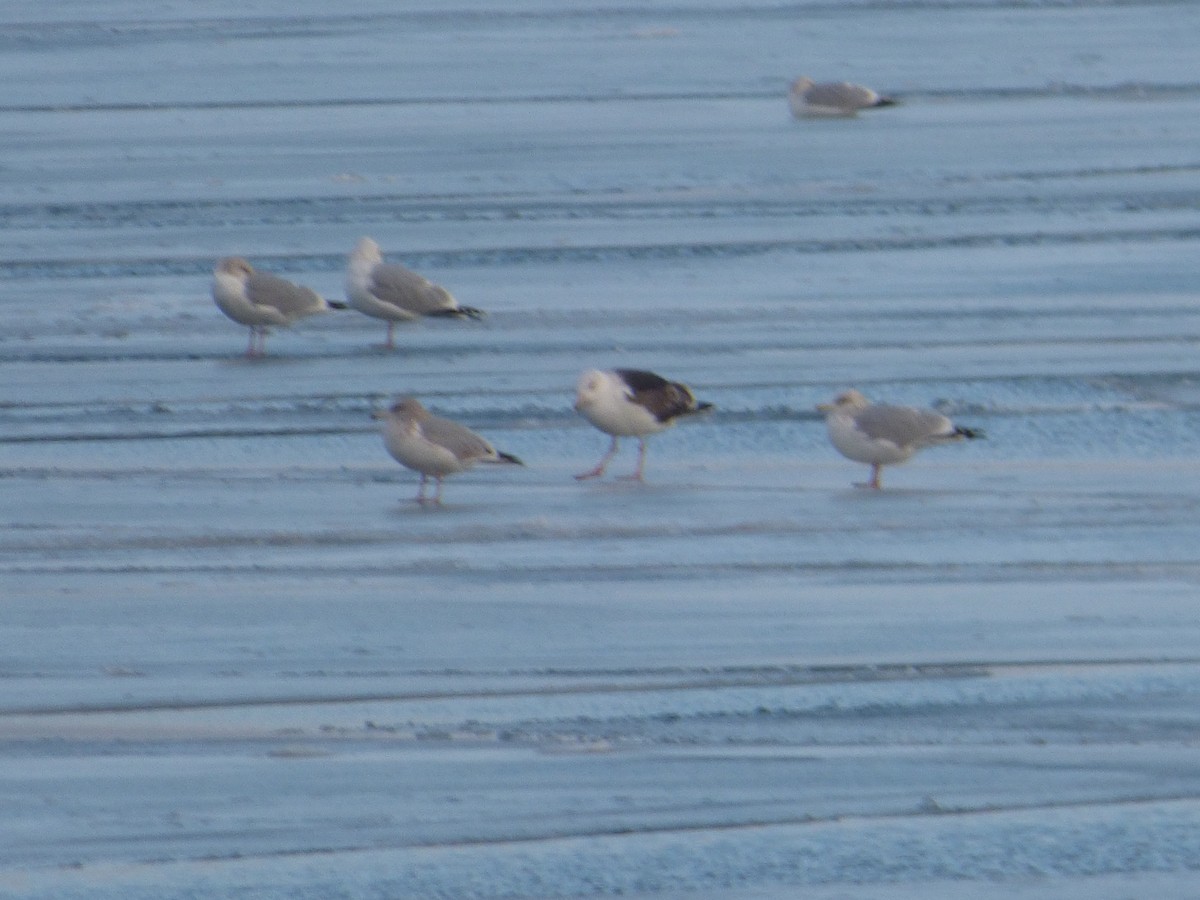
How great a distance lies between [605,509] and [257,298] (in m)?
3.47

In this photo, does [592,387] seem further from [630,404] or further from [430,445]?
[430,445]

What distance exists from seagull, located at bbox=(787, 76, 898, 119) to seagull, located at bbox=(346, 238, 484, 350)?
6.25 m

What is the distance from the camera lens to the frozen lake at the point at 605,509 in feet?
21.9

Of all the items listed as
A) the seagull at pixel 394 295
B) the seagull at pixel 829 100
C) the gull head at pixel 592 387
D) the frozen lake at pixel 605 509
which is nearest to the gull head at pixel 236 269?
the frozen lake at pixel 605 509

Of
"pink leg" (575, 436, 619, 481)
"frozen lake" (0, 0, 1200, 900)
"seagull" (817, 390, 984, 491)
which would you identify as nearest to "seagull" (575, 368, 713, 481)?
"pink leg" (575, 436, 619, 481)

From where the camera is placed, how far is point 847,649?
8.14 meters

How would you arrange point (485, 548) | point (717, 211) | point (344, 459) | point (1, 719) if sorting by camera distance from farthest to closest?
point (717, 211), point (344, 459), point (485, 548), point (1, 719)

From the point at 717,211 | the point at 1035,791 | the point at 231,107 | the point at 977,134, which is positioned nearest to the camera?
the point at 1035,791

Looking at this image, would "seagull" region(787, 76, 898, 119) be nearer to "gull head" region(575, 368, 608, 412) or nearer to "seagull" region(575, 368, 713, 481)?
"seagull" region(575, 368, 713, 481)

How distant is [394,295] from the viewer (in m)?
13.1

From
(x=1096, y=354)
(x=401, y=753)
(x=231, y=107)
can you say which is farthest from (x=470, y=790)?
(x=231, y=107)

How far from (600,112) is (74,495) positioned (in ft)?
32.2

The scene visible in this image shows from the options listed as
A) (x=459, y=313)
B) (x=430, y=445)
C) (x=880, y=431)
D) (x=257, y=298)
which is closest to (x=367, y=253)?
(x=459, y=313)

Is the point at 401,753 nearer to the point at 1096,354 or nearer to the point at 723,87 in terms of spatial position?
the point at 1096,354
